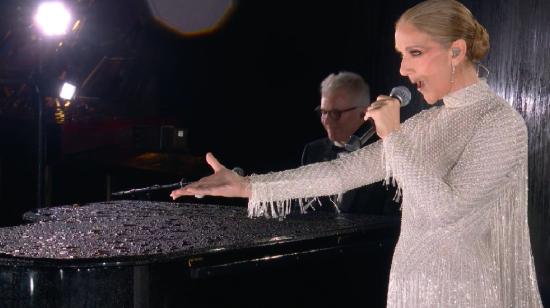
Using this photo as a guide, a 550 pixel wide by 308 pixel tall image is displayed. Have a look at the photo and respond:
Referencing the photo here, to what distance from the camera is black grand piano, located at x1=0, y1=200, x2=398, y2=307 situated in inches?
80.5

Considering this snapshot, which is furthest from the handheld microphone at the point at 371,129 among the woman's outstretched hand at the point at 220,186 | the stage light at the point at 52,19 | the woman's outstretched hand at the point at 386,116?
the stage light at the point at 52,19

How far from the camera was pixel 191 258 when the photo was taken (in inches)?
86.1

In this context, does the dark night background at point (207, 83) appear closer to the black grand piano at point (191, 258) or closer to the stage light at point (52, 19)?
the stage light at point (52, 19)

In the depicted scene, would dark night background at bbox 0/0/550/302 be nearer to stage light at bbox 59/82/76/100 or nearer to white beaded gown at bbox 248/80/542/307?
stage light at bbox 59/82/76/100

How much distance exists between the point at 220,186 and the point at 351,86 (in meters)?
2.50

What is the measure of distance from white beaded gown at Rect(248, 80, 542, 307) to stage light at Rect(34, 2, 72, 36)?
4793 mm

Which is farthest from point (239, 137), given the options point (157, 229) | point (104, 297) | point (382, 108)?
point (382, 108)

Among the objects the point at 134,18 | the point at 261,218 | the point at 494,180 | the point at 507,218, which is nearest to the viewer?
the point at 494,180

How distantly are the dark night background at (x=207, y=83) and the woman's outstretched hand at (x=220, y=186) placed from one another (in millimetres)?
2278

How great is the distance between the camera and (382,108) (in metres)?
1.56

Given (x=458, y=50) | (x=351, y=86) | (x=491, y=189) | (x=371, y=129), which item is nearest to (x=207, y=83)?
(x=351, y=86)

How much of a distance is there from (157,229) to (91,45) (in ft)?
18.8

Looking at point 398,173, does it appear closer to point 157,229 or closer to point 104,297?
point 104,297

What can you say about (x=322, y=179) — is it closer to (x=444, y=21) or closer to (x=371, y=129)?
(x=444, y=21)
